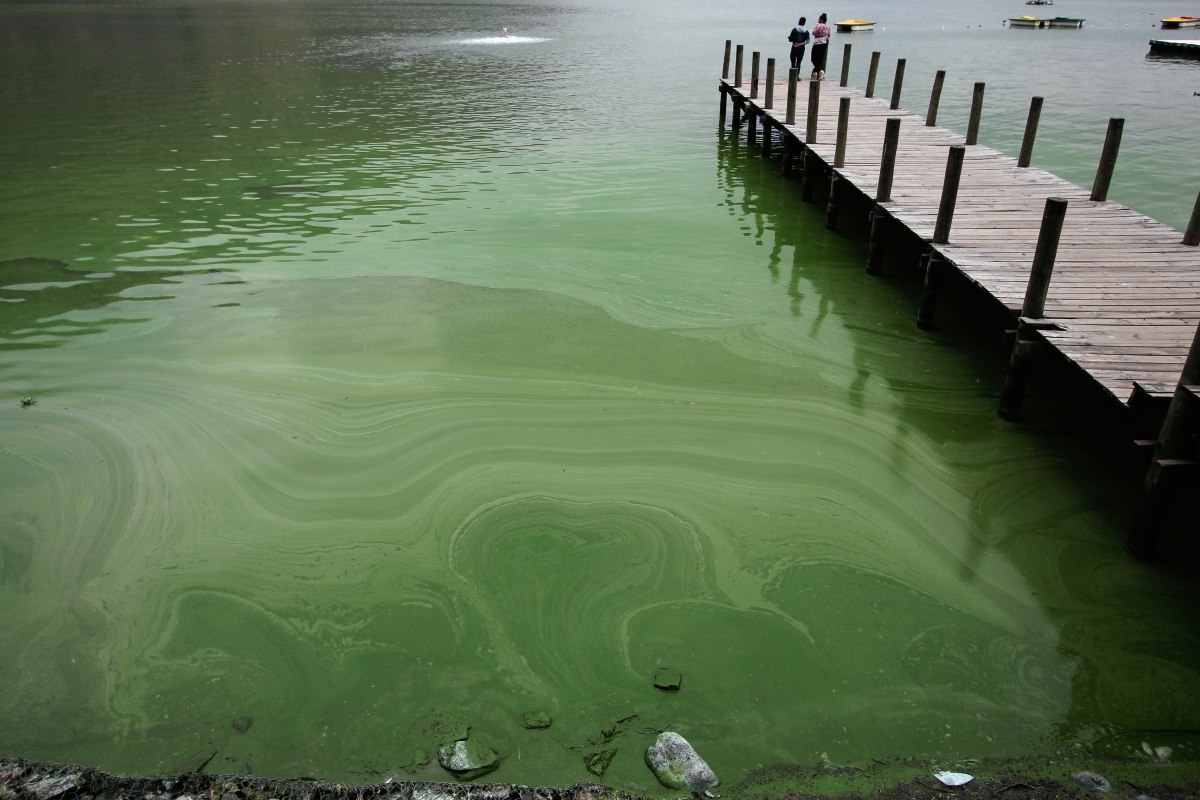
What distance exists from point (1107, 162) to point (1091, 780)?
6.56 metres

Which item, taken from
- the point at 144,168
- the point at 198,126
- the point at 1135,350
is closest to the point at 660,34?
the point at 198,126

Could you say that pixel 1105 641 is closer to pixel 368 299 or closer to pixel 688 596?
pixel 688 596

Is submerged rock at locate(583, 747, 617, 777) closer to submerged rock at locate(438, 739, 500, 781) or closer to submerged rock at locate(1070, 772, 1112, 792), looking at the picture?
submerged rock at locate(438, 739, 500, 781)

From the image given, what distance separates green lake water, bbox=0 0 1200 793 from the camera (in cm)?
310

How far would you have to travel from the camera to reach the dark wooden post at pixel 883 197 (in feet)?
24.9

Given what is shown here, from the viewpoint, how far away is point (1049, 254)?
191 inches

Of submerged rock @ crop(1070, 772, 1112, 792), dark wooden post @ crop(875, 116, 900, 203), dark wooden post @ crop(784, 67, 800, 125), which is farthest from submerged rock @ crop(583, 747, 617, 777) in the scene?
dark wooden post @ crop(784, 67, 800, 125)

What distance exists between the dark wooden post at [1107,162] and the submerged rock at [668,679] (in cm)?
671

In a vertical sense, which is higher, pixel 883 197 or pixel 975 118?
pixel 975 118

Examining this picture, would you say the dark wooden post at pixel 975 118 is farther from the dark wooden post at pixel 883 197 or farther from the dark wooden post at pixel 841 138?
the dark wooden post at pixel 883 197

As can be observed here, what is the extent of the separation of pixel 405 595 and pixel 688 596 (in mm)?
1344

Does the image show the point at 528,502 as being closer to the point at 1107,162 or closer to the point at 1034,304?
the point at 1034,304

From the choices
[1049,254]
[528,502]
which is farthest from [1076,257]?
[528,502]

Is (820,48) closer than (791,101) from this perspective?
No
